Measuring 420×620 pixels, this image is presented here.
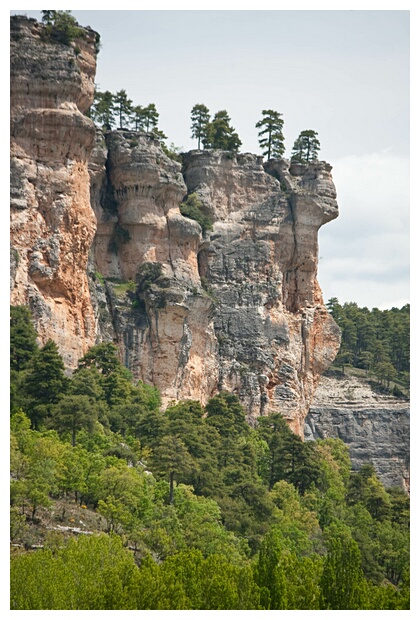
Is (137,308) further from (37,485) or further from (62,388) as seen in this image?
(37,485)

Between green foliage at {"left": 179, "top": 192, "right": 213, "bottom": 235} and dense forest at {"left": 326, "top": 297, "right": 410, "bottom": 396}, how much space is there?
1577 cm

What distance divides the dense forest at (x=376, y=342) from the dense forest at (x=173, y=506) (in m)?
16.0

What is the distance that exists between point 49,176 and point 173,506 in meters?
14.4

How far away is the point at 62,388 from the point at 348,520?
11.8 metres

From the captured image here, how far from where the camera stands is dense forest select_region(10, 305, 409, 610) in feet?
88.1

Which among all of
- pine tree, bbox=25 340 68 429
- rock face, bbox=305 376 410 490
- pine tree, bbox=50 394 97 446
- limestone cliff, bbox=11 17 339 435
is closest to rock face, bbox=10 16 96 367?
limestone cliff, bbox=11 17 339 435

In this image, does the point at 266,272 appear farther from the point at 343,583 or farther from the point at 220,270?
the point at 343,583

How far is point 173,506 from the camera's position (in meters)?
34.9

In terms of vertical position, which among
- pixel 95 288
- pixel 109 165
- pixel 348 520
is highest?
pixel 109 165

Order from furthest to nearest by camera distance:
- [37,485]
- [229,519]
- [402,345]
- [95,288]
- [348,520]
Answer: [402,345] → [95,288] → [348,520] → [229,519] → [37,485]

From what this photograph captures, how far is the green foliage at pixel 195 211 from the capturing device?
53656 mm

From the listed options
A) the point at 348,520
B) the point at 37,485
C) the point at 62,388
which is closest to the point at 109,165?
the point at 62,388

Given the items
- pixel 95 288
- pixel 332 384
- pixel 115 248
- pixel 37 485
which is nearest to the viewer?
pixel 37 485
